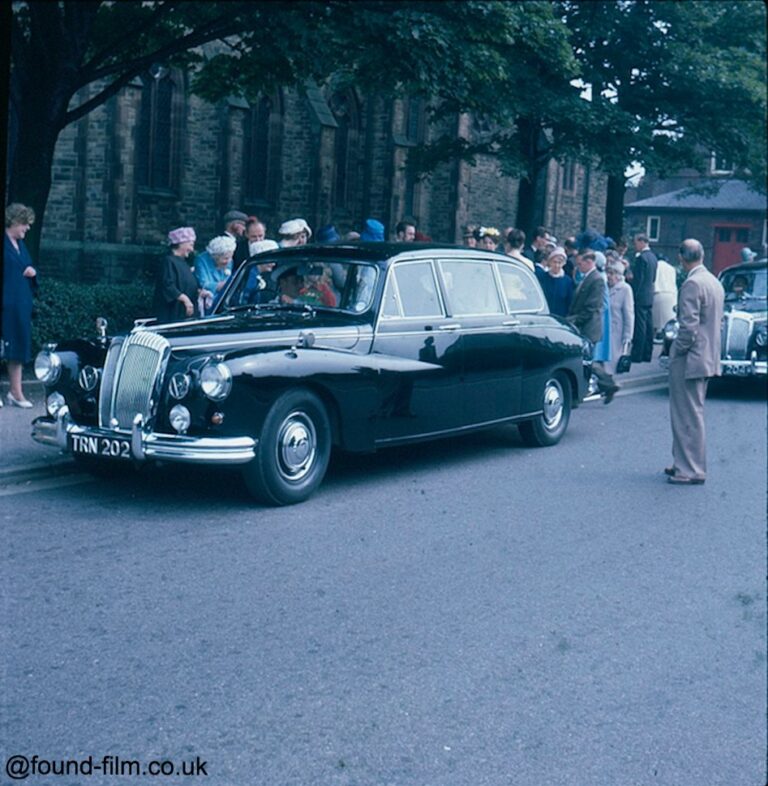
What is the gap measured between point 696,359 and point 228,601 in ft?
16.8

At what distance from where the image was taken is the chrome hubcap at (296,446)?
805 cm

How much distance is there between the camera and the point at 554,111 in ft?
74.2

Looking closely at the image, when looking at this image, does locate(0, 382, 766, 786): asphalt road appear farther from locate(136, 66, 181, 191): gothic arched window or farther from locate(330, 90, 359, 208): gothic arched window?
locate(330, 90, 359, 208): gothic arched window

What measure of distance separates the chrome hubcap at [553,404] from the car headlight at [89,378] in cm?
454

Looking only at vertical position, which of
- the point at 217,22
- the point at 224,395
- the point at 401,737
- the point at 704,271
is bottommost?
the point at 401,737

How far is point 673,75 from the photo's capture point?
25859 millimetres

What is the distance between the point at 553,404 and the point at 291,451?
3.95 m

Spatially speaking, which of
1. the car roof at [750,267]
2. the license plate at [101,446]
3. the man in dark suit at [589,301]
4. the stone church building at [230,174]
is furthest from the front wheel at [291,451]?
the stone church building at [230,174]

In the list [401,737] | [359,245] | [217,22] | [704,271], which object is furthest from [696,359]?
[217,22]

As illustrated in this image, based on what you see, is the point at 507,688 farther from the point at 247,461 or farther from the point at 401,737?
→ the point at 247,461

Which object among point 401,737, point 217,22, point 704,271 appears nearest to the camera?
point 401,737

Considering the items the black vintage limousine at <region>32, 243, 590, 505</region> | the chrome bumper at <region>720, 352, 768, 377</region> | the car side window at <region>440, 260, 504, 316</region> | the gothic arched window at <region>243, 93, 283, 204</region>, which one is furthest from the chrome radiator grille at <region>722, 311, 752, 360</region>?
the gothic arched window at <region>243, 93, 283, 204</region>

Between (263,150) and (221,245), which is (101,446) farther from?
(263,150)

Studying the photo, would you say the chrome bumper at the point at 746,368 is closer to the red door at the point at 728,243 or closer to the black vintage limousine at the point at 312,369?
the black vintage limousine at the point at 312,369
